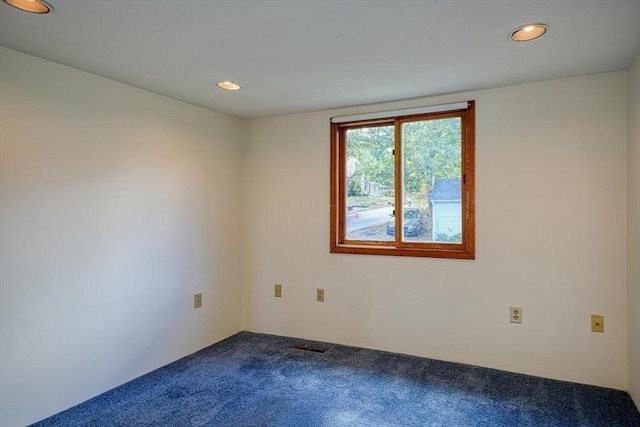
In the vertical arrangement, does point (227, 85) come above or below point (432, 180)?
above

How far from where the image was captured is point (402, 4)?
1.63m

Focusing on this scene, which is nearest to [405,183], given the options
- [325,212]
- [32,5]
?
[325,212]

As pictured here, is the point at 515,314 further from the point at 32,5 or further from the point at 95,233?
the point at 32,5

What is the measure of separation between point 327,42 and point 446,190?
157 cm

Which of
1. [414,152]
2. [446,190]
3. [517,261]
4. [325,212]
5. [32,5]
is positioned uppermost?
[32,5]

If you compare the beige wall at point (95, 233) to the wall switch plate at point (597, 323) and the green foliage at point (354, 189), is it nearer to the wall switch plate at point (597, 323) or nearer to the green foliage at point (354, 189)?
the green foliage at point (354, 189)

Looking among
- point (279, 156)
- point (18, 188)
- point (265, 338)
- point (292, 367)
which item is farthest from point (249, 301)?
point (18, 188)

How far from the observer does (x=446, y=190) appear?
3.02m

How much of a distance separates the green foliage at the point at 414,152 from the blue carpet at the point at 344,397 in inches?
54.1

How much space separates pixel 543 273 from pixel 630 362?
0.68 m

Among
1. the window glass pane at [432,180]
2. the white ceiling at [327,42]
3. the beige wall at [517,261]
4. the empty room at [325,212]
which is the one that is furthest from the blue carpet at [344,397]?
the white ceiling at [327,42]

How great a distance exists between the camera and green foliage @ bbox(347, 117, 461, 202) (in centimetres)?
301

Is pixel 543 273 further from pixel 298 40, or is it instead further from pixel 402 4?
pixel 298 40

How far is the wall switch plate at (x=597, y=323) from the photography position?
2.49 meters
